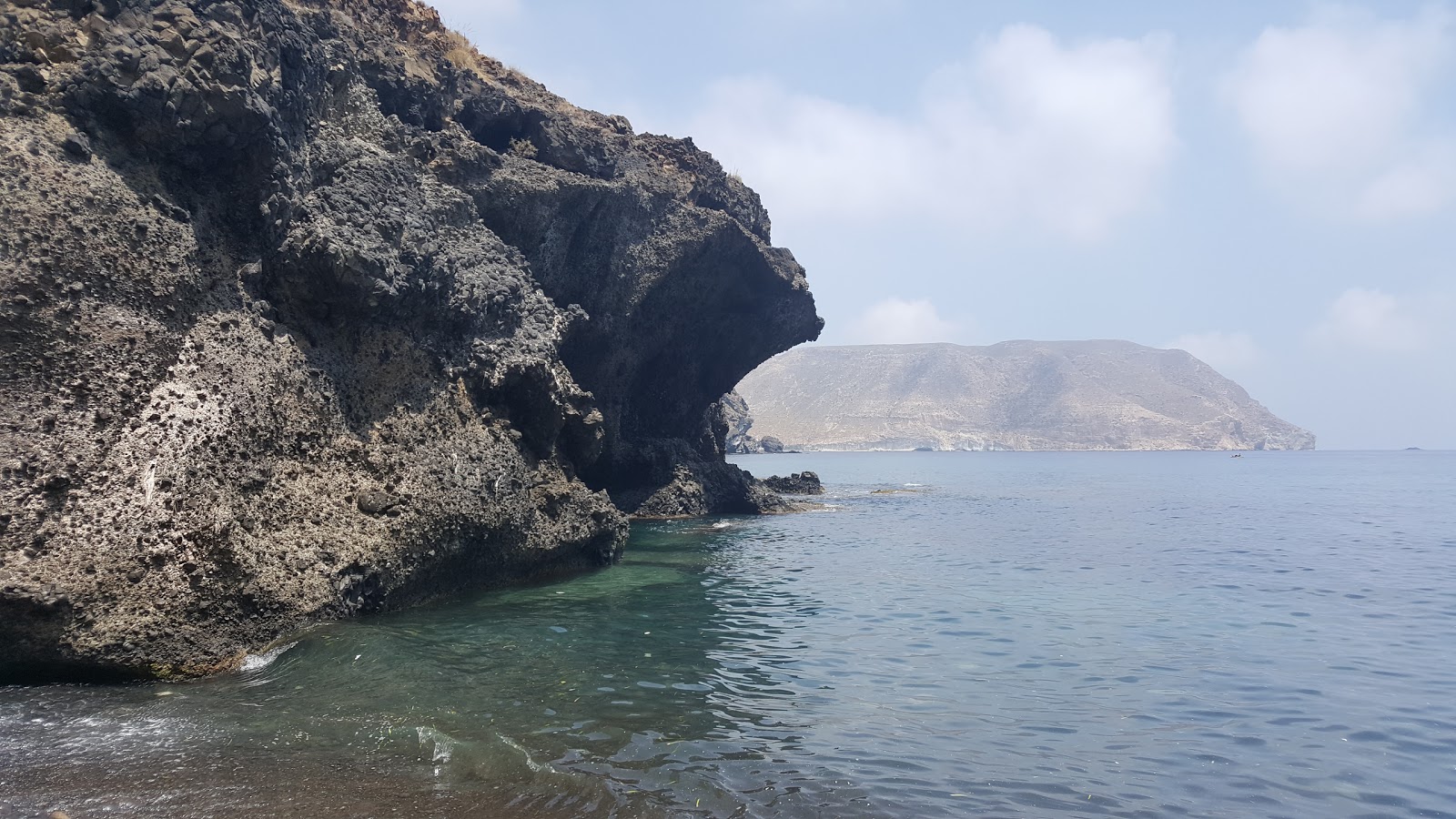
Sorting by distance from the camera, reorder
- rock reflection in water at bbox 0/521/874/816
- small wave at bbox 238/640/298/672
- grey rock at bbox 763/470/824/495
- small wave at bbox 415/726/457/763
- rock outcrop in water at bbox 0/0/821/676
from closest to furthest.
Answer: rock reflection in water at bbox 0/521/874/816
small wave at bbox 415/726/457/763
rock outcrop in water at bbox 0/0/821/676
small wave at bbox 238/640/298/672
grey rock at bbox 763/470/824/495

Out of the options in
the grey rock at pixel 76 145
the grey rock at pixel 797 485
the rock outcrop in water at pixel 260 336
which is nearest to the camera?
the rock outcrop in water at pixel 260 336

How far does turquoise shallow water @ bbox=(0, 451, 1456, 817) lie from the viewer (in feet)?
26.1

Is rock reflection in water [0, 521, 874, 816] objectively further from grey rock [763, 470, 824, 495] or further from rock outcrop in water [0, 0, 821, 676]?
grey rock [763, 470, 824, 495]

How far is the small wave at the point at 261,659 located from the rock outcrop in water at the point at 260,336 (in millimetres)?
277

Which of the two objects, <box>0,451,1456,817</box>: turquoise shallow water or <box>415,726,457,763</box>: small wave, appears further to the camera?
<box>415,726,457,763</box>: small wave

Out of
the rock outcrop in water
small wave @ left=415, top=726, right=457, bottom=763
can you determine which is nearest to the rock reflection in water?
small wave @ left=415, top=726, right=457, bottom=763

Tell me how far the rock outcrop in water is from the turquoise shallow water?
1165 millimetres

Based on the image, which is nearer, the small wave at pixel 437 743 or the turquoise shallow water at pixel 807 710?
the turquoise shallow water at pixel 807 710

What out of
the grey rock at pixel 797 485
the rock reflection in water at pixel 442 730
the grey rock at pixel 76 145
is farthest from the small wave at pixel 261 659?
the grey rock at pixel 797 485

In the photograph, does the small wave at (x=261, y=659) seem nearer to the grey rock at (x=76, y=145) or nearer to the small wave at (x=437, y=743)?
the small wave at (x=437, y=743)

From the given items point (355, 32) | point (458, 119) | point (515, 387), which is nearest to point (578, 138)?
point (458, 119)

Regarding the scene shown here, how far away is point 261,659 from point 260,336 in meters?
5.71

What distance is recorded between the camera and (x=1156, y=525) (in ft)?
120

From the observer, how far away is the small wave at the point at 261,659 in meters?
11.8
